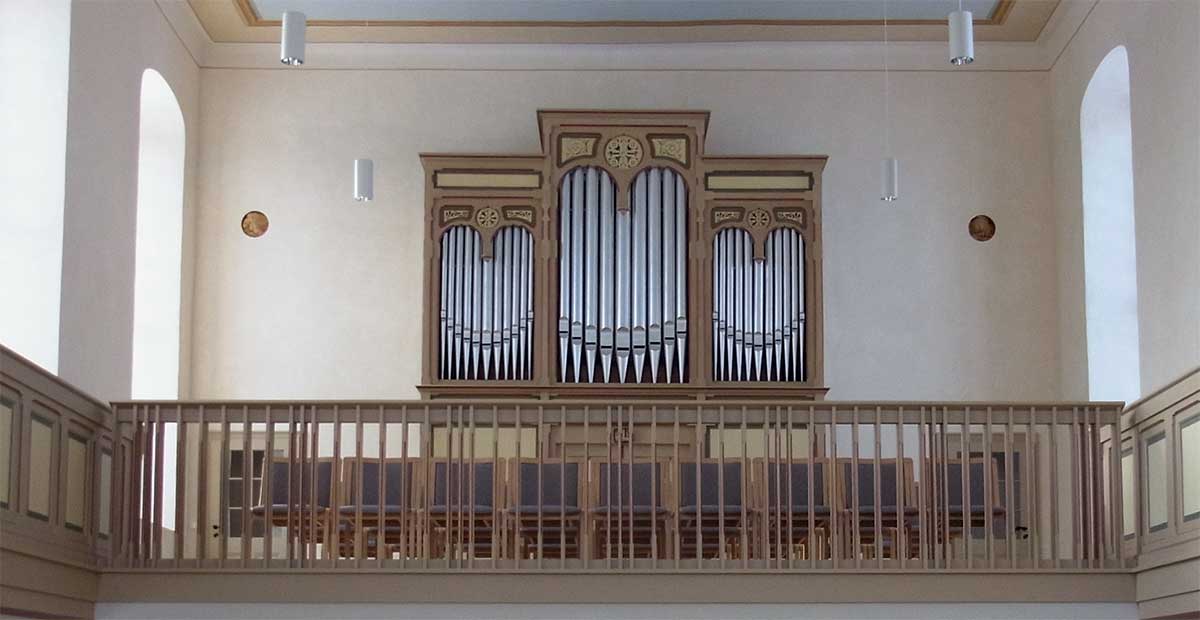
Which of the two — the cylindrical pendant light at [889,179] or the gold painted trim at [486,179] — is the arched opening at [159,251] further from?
the cylindrical pendant light at [889,179]

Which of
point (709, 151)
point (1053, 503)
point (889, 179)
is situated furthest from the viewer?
point (709, 151)

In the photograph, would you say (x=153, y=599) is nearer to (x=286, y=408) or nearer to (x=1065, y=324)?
(x=286, y=408)

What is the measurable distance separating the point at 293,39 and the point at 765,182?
14.7ft

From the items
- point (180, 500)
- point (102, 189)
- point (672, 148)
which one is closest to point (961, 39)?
point (672, 148)

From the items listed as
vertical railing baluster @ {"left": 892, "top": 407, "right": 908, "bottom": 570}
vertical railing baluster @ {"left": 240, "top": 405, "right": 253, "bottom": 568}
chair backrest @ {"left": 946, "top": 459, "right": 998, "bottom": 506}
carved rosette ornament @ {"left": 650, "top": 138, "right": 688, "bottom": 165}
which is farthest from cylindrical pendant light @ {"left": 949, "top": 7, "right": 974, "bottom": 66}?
vertical railing baluster @ {"left": 240, "top": 405, "right": 253, "bottom": 568}

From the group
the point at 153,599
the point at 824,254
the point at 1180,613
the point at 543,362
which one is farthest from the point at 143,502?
the point at 824,254

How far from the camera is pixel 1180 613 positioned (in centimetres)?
887

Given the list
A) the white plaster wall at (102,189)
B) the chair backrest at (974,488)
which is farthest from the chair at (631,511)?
the white plaster wall at (102,189)

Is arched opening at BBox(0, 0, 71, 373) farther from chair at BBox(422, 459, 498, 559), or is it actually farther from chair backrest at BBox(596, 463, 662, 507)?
chair backrest at BBox(596, 463, 662, 507)

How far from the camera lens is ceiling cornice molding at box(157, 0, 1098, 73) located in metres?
14.7

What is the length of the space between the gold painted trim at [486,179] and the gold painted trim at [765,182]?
147cm

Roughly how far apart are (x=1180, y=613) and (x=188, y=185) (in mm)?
8812

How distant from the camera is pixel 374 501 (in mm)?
10469

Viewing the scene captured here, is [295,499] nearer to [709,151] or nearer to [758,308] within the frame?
[758,308]
